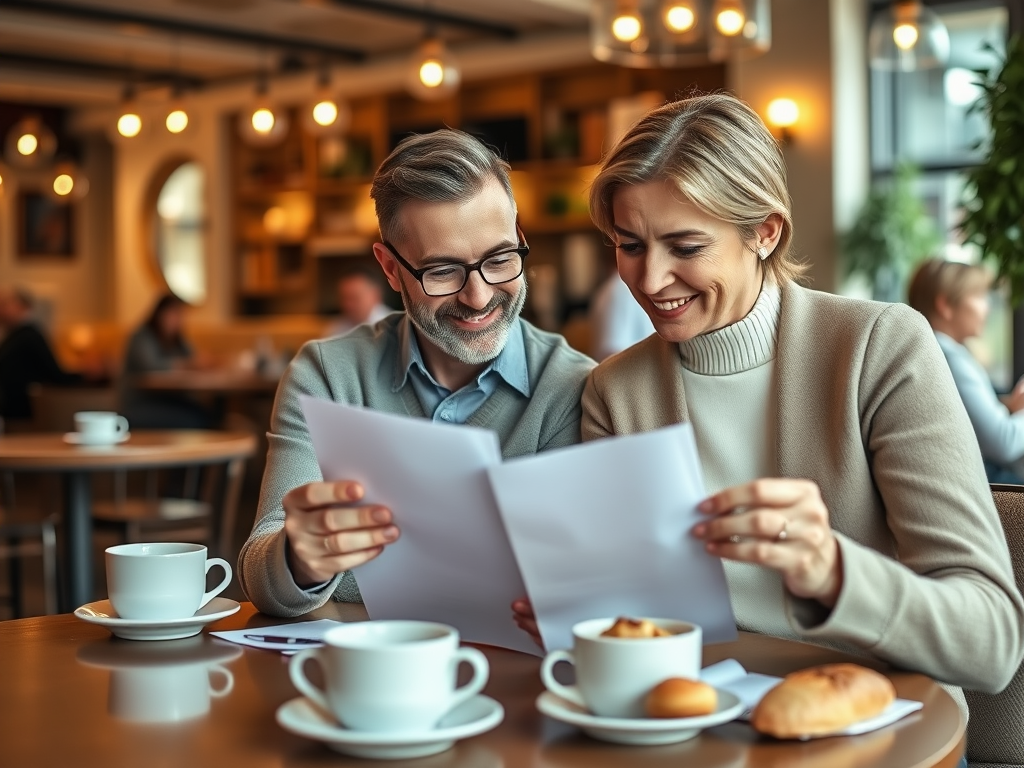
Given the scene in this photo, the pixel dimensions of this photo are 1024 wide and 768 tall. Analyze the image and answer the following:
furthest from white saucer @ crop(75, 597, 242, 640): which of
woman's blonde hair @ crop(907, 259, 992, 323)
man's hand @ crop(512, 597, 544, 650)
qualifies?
woman's blonde hair @ crop(907, 259, 992, 323)

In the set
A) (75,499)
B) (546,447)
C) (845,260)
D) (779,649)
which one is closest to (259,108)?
(845,260)

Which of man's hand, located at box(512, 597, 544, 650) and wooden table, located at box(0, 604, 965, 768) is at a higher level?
man's hand, located at box(512, 597, 544, 650)

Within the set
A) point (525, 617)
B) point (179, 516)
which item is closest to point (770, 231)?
point (525, 617)

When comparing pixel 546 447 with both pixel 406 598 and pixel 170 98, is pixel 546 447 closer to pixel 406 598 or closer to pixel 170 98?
pixel 406 598

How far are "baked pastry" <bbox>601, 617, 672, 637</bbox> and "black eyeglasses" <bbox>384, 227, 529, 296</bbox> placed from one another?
78 cm

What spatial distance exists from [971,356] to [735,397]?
2512 mm

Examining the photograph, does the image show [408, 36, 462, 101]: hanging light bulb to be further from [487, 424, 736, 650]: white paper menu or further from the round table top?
[487, 424, 736, 650]: white paper menu

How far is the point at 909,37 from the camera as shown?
591 cm

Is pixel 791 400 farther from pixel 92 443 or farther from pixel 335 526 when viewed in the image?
pixel 92 443

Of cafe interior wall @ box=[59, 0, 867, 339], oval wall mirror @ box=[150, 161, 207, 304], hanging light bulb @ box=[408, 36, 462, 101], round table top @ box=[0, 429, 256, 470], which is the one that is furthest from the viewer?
oval wall mirror @ box=[150, 161, 207, 304]

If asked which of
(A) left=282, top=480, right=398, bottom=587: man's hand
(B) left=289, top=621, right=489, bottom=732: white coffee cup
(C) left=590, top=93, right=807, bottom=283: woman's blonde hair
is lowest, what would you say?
(B) left=289, top=621, right=489, bottom=732: white coffee cup

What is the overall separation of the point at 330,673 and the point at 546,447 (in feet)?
2.85

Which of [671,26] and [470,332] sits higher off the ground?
[671,26]

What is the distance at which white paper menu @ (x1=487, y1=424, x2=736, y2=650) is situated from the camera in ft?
3.57
